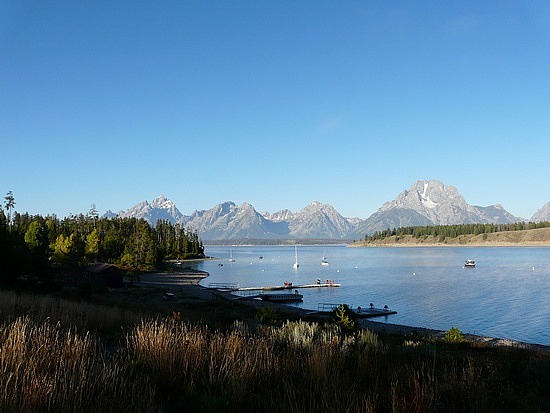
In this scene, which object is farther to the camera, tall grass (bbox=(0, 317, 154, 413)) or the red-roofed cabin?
the red-roofed cabin

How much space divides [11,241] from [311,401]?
3704 centimetres

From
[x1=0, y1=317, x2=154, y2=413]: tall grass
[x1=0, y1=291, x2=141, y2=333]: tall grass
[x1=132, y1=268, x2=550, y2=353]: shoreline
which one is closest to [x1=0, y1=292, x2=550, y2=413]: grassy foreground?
[x1=0, y1=317, x2=154, y2=413]: tall grass

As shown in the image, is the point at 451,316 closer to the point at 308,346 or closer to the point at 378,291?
the point at 378,291

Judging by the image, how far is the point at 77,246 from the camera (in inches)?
3656

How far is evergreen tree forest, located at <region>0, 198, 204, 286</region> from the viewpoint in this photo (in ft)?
110

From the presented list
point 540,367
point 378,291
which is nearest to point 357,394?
point 540,367

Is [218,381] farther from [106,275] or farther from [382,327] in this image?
[106,275]

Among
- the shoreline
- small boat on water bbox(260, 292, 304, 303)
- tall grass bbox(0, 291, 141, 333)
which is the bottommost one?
small boat on water bbox(260, 292, 304, 303)

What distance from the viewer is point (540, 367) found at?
10688 millimetres

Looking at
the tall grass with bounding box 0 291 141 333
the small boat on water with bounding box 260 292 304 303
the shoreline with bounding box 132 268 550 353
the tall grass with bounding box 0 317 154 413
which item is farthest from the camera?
the small boat on water with bounding box 260 292 304 303

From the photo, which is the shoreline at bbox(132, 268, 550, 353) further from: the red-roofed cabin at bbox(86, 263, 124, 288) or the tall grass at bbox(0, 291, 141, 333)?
the tall grass at bbox(0, 291, 141, 333)

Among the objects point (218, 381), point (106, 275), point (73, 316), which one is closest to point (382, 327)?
point (73, 316)

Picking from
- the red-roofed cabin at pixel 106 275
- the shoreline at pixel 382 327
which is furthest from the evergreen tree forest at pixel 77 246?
the shoreline at pixel 382 327

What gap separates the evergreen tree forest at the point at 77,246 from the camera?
110ft
